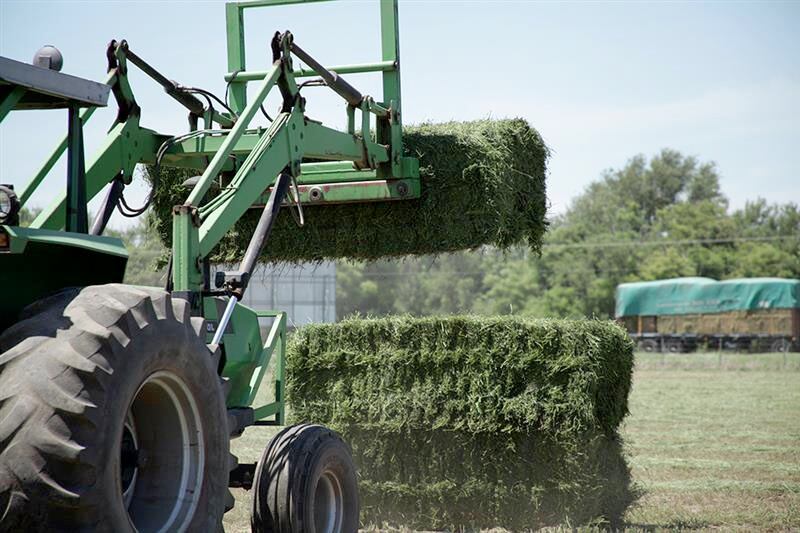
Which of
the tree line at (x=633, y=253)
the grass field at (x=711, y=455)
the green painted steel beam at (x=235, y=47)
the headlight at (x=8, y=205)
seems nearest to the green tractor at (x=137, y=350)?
the headlight at (x=8, y=205)

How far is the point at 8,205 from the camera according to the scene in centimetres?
378

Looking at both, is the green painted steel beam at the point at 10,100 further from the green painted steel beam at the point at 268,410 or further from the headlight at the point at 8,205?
the green painted steel beam at the point at 268,410

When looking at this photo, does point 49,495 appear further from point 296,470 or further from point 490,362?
point 490,362

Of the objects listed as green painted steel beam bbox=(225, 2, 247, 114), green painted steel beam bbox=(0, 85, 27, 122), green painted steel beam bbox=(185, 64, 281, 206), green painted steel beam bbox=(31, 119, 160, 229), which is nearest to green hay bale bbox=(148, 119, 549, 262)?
Result: green painted steel beam bbox=(225, 2, 247, 114)

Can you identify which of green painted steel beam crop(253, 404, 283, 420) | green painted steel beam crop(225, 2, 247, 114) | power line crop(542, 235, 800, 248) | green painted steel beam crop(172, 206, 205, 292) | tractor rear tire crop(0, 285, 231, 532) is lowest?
green painted steel beam crop(253, 404, 283, 420)

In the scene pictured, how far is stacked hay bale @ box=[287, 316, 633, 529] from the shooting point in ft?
25.1

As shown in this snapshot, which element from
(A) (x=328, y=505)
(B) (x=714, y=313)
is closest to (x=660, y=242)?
(B) (x=714, y=313)

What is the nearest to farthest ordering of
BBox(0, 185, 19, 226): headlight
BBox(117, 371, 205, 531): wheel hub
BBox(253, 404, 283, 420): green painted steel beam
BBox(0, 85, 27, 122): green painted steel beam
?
BBox(0, 185, 19, 226): headlight
BBox(0, 85, 27, 122): green painted steel beam
BBox(117, 371, 205, 531): wheel hub
BBox(253, 404, 283, 420): green painted steel beam

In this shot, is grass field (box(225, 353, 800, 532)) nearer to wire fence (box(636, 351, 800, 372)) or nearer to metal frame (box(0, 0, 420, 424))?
metal frame (box(0, 0, 420, 424))

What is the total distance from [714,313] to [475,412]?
37.5 meters

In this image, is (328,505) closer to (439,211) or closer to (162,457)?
(162,457)

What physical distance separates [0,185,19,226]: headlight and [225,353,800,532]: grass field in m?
→ 4.32

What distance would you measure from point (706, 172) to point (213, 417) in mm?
86455

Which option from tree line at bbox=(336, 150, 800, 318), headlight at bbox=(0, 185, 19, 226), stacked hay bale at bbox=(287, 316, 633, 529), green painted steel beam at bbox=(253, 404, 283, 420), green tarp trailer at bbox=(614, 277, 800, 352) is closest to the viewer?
headlight at bbox=(0, 185, 19, 226)
